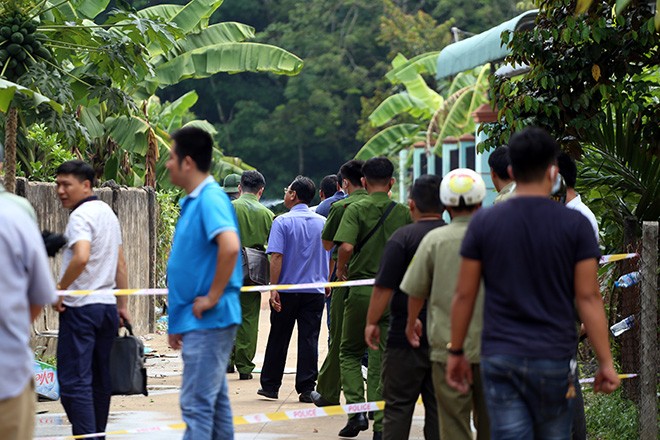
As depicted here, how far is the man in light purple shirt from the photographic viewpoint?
11398mm

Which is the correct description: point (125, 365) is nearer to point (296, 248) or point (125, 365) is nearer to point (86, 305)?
point (86, 305)

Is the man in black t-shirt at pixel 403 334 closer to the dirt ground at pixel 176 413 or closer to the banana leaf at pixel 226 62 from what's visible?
the dirt ground at pixel 176 413

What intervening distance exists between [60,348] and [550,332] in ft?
11.1

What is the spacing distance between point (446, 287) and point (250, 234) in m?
6.05

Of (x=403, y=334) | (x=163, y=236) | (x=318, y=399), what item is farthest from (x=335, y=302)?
(x=163, y=236)

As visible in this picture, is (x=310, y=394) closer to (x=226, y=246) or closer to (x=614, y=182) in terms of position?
(x=614, y=182)

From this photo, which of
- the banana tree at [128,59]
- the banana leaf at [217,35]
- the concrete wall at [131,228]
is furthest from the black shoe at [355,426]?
the banana leaf at [217,35]

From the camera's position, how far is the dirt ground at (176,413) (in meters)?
9.55

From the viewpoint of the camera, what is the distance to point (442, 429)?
6586mm

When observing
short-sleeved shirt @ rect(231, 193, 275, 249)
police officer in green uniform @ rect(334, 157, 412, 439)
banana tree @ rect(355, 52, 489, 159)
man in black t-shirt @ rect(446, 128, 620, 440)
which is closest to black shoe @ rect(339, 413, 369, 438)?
police officer in green uniform @ rect(334, 157, 412, 439)

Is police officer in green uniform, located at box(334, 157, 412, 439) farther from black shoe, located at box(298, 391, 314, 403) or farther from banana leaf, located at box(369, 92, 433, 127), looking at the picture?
banana leaf, located at box(369, 92, 433, 127)

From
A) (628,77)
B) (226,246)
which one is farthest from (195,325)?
(628,77)

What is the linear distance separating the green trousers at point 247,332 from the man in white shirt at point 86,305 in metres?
4.37

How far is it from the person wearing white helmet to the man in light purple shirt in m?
4.80
